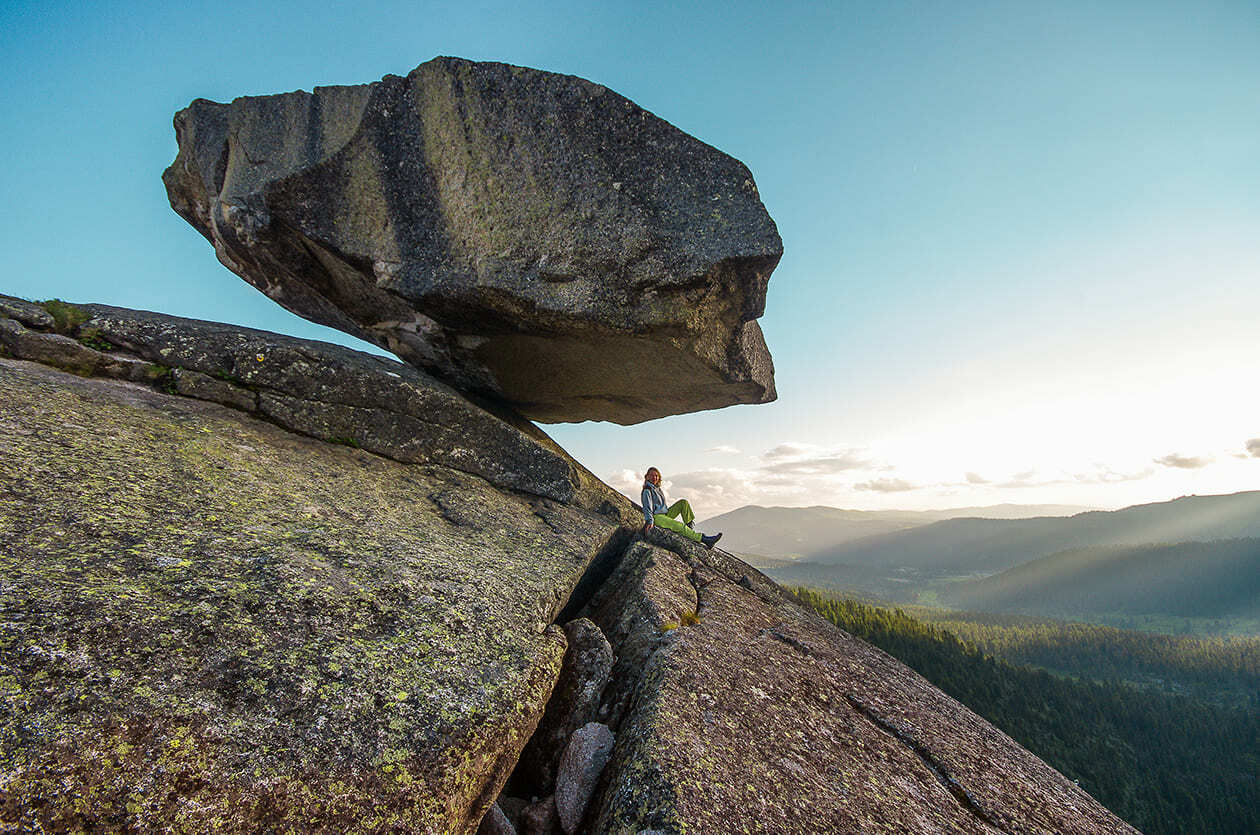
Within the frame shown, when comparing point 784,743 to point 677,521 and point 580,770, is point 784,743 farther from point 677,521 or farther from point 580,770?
point 677,521

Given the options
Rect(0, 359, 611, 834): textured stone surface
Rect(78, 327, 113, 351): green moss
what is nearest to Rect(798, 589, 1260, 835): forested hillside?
Rect(0, 359, 611, 834): textured stone surface

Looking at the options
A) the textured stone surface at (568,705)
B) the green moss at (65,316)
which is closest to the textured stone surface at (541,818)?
the textured stone surface at (568,705)

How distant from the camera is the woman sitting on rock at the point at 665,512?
15.4 metres

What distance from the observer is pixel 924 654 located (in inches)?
4183

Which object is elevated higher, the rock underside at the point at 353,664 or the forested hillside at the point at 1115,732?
the rock underside at the point at 353,664

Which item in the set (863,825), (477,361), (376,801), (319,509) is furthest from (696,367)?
(376,801)

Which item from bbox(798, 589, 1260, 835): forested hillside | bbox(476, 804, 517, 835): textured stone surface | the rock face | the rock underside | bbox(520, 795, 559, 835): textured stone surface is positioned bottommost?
bbox(798, 589, 1260, 835): forested hillside

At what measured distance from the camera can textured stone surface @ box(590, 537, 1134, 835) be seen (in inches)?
212

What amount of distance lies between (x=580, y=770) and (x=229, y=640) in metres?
4.07

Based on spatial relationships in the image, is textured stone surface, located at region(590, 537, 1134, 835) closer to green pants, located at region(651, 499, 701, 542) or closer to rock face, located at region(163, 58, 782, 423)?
green pants, located at region(651, 499, 701, 542)

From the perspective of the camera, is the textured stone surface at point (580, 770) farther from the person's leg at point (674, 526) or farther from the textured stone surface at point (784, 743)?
the person's leg at point (674, 526)

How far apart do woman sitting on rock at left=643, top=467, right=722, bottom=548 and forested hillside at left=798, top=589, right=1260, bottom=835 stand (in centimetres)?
6649

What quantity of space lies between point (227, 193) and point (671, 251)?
12.0 metres

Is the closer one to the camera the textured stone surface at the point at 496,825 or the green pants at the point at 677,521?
the textured stone surface at the point at 496,825
